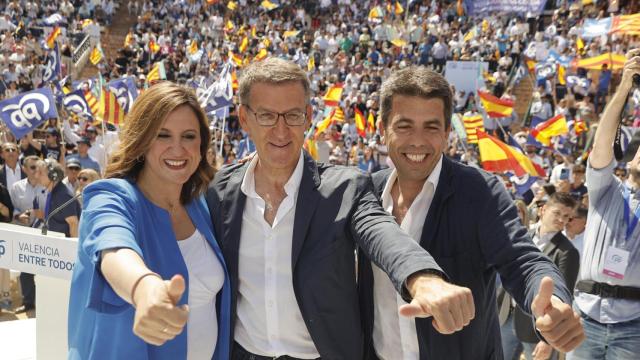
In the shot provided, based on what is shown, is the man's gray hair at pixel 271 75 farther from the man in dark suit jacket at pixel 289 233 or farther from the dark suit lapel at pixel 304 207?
the dark suit lapel at pixel 304 207

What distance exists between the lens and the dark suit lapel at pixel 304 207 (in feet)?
6.78

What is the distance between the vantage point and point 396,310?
6.97 feet

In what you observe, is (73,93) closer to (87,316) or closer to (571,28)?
(87,316)

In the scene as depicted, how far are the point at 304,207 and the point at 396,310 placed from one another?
0.44 metres

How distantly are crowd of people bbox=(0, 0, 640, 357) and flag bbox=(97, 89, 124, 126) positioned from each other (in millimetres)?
332

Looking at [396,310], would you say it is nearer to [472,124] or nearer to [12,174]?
[12,174]

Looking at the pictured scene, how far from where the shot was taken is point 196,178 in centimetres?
238

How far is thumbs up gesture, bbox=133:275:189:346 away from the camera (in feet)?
4.33

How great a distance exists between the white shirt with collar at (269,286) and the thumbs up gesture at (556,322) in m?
0.86

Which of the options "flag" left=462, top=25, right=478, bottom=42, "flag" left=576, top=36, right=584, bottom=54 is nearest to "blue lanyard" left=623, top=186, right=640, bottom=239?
"flag" left=576, top=36, right=584, bottom=54

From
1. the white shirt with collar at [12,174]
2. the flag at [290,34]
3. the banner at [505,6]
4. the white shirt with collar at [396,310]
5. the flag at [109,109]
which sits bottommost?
the white shirt with collar at [12,174]

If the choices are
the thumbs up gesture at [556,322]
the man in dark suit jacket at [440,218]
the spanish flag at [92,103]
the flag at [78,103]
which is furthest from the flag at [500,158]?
the thumbs up gesture at [556,322]

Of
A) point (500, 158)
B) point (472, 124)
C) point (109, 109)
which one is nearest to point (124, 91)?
point (109, 109)

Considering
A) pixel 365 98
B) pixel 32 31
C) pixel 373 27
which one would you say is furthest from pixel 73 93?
pixel 373 27
